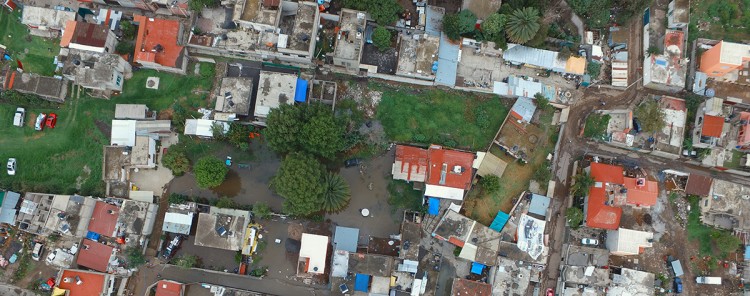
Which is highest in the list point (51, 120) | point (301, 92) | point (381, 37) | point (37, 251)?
point (381, 37)

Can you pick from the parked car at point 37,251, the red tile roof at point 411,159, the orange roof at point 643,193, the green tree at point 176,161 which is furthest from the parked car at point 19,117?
the orange roof at point 643,193

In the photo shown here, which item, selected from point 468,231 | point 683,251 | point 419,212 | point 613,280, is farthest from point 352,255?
point 683,251

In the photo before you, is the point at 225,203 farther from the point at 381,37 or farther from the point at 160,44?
the point at 381,37

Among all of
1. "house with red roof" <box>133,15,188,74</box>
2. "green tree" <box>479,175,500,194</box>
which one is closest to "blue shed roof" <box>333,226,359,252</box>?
"green tree" <box>479,175,500,194</box>

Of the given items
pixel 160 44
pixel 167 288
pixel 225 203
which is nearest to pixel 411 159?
pixel 225 203

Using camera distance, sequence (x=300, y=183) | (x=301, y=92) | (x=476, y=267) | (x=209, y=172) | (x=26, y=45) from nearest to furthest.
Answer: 1. (x=300, y=183)
2. (x=209, y=172)
3. (x=476, y=267)
4. (x=301, y=92)
5. (x=26, y=45)

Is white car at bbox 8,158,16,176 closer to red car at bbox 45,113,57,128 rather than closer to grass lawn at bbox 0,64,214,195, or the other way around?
grass lawn at bbox 0,64,214,195
